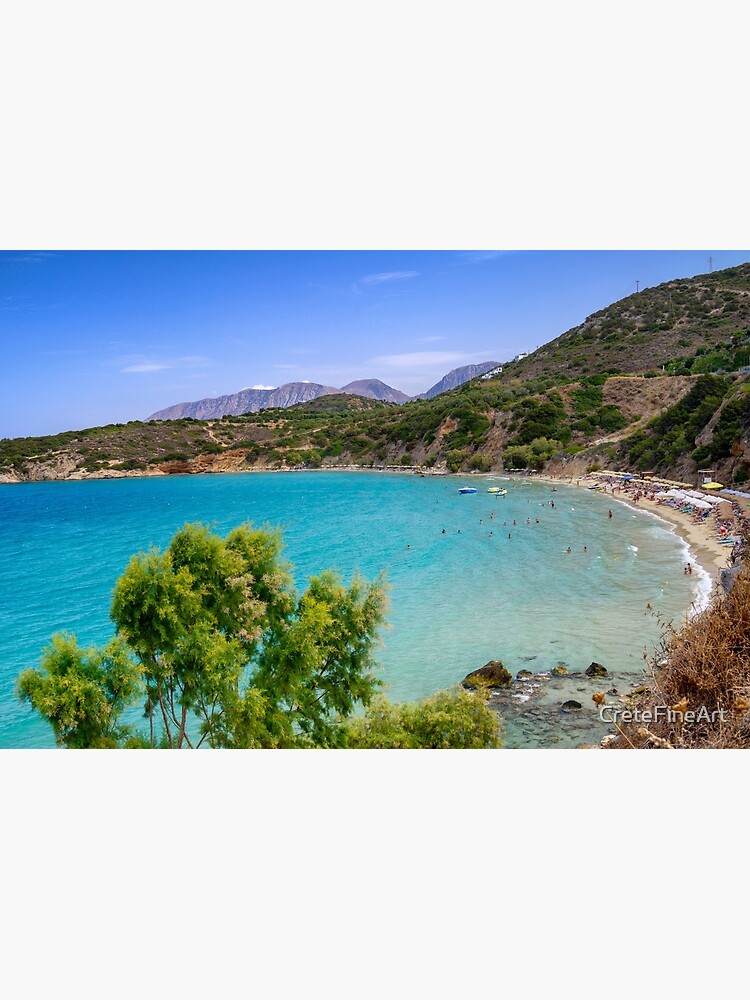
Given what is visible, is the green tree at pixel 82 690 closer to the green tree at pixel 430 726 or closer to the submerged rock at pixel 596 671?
the green tree at pixel 430 726

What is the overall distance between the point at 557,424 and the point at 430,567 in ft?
110

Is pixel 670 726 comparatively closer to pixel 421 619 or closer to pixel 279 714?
pixel 279 714

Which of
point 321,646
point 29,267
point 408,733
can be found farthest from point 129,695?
point 29,267

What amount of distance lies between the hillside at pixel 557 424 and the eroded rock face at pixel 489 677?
2217 cm

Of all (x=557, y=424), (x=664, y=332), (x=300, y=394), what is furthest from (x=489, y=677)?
(x=300, y=394)

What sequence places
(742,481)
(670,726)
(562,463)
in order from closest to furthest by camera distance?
(670,726), (742,481), (562,463)

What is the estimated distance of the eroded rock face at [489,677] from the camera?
11617 mm

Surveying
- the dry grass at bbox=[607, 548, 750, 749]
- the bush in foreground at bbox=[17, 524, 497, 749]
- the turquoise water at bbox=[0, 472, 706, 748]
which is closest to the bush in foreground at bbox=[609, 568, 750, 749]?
the dry grass at bbox=[607, 548, 750, 749]

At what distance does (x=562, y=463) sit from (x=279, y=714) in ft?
148

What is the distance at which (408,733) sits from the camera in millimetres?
7309

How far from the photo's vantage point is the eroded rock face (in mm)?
11617

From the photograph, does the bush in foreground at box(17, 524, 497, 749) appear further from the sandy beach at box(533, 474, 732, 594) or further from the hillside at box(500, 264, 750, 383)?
the hillside at box(500, 264, 750, 383)

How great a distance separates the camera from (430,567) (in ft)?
75.3

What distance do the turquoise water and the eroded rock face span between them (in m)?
0.51
